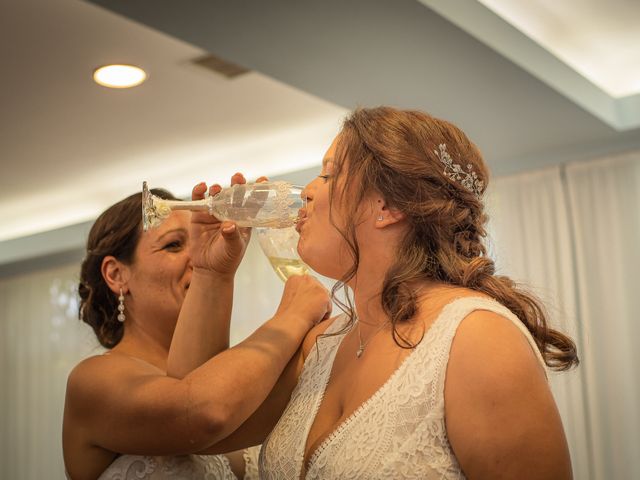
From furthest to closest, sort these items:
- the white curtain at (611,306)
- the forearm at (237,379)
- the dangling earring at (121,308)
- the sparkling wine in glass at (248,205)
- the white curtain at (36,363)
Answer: the white curtain at (36,363) → the white curtain at (611,306) → the dangling earring at (121,308) → the sparkling wine in glass at (248,205) → the forearm at (237,379)

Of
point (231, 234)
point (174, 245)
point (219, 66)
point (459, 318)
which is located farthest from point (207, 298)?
point (219, 66)

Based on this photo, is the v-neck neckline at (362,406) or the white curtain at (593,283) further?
the white curtain at (593,283)

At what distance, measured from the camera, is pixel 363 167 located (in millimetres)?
1905

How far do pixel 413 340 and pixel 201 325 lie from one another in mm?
613

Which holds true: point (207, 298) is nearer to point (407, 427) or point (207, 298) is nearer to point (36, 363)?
point (407, 427)

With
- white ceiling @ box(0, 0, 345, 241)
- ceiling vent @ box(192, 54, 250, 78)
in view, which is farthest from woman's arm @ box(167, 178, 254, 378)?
ceiling vent @ box(192, 54, 250, 78)

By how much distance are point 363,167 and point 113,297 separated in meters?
1.09

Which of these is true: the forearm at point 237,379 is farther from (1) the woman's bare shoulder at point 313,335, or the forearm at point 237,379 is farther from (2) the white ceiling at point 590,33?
(2) the white ceiling at point 590,33

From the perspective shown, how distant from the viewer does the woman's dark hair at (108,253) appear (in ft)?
8.48

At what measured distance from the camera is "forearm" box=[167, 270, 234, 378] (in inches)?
85.1

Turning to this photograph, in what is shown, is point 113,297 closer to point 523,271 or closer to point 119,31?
point 119,31

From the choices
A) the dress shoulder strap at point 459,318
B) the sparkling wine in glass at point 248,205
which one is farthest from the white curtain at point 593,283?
the dress shoulder strap at point 459,318

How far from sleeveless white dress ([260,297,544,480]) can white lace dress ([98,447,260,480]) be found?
507 millimetres

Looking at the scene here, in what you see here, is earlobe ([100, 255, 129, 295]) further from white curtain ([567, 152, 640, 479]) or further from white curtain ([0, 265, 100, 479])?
white curtain ([0, 265, 100, 479])
